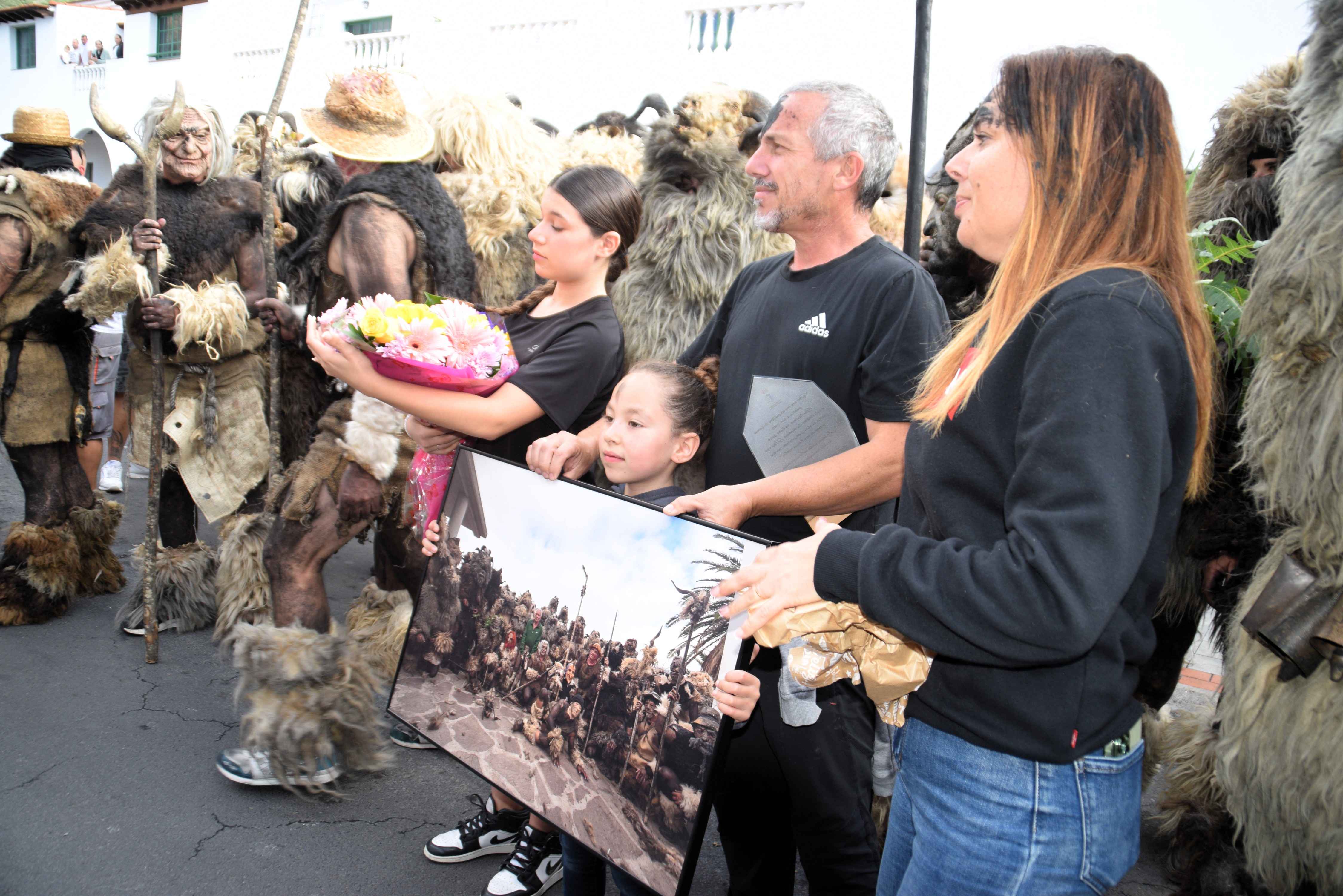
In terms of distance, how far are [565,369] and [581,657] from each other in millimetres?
919

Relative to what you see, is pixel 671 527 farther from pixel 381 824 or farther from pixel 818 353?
pixel 381 824

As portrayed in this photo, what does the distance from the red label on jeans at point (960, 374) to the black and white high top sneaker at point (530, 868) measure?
1872 mm

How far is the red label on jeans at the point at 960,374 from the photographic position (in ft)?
4.26

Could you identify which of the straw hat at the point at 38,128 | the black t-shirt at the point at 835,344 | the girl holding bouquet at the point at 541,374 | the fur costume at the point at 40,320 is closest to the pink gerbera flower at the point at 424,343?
the girl holding bouquet at the point at 541,374

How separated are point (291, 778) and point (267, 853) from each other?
277 mm

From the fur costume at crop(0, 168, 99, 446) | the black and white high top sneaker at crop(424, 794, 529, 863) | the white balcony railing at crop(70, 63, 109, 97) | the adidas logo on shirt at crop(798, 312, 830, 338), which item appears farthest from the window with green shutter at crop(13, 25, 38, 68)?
the adidas logo on shirt at crop(798, 312, 830, 338)

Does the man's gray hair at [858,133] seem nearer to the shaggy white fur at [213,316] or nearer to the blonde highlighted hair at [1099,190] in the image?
the blonde highlighted hair at [1099,190]

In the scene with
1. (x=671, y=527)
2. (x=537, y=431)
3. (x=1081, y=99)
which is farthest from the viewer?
(x=537, y=431)

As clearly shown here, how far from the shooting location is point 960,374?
1354 mm

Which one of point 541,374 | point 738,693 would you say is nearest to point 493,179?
point 541,374

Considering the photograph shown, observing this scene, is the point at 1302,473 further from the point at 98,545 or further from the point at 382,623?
the point at 98,545

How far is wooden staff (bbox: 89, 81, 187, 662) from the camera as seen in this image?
12.9 ft

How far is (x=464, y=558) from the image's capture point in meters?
2.22

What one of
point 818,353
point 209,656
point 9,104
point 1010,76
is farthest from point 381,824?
point 9,104
